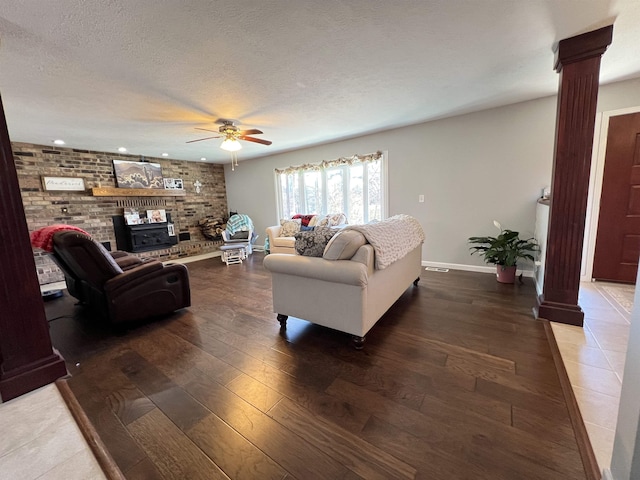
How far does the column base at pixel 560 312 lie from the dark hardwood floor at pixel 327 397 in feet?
0.44

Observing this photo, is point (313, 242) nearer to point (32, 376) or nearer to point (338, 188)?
point (32, 376)

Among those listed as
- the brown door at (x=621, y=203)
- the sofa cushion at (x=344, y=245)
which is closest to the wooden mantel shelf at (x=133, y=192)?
the sofa cushion at (x=344, y=245)

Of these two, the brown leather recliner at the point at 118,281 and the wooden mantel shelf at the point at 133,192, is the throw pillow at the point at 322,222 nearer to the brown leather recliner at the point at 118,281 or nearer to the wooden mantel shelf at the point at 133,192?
the brown leather recliner at the point at 118,281

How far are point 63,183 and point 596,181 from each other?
25.4 feet

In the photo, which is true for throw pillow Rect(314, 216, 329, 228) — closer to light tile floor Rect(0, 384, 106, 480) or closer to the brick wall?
the brick wall

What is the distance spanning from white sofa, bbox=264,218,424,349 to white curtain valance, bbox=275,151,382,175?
8.79 feet

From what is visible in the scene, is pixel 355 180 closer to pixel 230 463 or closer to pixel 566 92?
pixel 566 92

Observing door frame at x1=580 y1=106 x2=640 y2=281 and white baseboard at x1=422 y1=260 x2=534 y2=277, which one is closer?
door frame at x1=580 y1=106 x2=640 y2=281

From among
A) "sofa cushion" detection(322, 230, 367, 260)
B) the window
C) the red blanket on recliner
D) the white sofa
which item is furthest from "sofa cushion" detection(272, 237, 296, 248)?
the red blanket on recliner

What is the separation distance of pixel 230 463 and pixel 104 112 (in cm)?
369

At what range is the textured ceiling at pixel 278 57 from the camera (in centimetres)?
154

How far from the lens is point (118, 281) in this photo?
2.30 meters

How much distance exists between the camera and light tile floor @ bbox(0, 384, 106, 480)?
1.12m

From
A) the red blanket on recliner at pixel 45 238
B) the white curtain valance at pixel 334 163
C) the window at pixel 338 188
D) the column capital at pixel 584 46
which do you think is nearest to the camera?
the column capital at pixel 584 46
